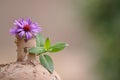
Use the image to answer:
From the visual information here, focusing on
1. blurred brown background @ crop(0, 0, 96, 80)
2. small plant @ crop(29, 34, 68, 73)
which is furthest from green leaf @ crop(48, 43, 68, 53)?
blurred brown background @ crop(0, 0, 96, 80)

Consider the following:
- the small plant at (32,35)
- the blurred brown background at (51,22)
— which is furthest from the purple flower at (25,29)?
the blurred brown background at (51,22)

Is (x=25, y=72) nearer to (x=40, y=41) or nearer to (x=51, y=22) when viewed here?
(x=40, y=41)

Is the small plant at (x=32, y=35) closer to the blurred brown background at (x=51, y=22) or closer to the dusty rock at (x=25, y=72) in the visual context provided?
the dusty rock at (x=25, y=72)

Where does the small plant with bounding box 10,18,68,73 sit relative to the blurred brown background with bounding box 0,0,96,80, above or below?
Answer: above

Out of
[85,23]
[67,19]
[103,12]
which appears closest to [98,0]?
[103,12]

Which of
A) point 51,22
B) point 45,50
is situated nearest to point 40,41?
point 45,50

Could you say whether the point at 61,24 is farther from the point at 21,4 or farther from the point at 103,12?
the point at 103,12

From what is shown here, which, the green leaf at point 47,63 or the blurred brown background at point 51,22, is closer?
the green leaf at point 47,63

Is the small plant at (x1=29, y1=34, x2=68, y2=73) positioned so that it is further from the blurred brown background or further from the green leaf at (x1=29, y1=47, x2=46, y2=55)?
A: the blurred brown background

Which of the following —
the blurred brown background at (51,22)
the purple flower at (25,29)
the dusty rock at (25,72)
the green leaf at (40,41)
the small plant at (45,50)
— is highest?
the purple flower at (25,29)
